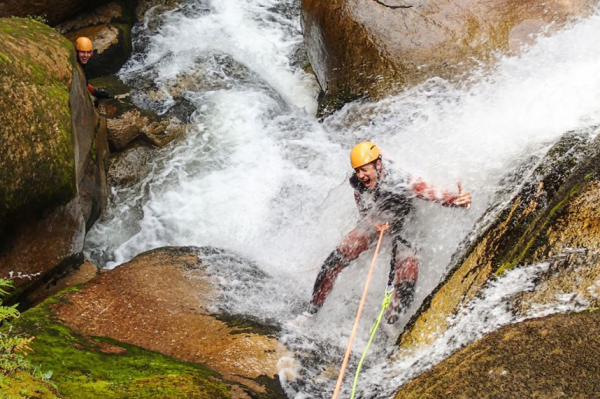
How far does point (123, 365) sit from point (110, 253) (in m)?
3.74

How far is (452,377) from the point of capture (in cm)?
331

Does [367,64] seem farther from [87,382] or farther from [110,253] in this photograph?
[87,382]

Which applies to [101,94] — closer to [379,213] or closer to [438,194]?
[379,213]

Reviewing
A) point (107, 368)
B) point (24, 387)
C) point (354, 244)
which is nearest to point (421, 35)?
point (354, 244)

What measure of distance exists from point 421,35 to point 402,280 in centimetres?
404

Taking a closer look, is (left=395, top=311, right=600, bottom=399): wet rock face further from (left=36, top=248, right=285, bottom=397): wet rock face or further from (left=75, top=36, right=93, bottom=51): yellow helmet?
(left=75, top=36, right=93, bottom=51): yellow helmet

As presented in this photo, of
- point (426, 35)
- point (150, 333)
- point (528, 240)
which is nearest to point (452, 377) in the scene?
point (528, 240)

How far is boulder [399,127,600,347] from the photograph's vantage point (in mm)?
3723

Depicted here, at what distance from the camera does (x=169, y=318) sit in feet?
16.9

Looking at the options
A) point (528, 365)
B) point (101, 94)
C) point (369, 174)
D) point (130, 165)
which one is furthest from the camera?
point (101, 94)

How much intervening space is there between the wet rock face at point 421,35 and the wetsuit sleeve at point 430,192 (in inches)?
121

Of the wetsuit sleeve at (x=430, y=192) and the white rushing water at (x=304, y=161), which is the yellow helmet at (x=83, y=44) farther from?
the wetsuit sleeve at (x=430, y=192)

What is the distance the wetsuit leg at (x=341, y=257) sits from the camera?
5.21 meters

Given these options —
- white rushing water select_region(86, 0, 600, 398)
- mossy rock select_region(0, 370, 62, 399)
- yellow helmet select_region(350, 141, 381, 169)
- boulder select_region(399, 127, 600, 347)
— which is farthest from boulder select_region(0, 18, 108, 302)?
boulder select_region(399, 127, 600, 347)
